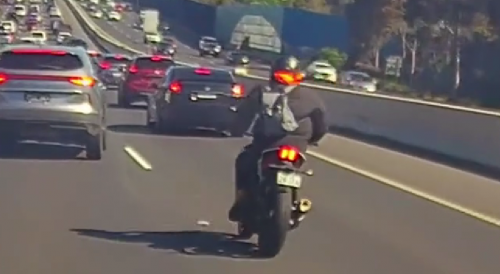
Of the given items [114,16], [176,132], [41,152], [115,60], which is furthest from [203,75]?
[114,16]

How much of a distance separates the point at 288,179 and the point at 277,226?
0.43 meters

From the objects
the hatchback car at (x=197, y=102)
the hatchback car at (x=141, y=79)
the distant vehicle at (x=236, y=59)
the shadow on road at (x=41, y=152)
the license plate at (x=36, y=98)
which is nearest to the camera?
the license plate at (x=36, y=98)

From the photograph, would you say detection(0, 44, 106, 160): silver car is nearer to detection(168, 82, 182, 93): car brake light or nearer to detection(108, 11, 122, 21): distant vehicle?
detection(168, 82, 182, 93): car brake light

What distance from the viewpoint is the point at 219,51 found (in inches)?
4018

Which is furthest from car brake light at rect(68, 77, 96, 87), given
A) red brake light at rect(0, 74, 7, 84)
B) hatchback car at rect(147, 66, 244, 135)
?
hatchback car at rect(147, 66, 244, 135)

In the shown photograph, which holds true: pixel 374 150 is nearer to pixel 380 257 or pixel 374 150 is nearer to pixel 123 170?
pixel 123 170

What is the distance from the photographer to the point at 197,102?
29453 mm

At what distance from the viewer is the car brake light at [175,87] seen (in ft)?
97.1

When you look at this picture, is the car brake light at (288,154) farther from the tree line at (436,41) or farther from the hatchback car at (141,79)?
the tree line at (436,41)

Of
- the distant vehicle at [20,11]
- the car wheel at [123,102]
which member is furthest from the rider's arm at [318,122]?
the distant vehicle at [20,11]

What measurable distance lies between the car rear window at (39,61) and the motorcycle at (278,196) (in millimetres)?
9548

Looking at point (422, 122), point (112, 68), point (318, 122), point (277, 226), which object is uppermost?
point (318, 122)

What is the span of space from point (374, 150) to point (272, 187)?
15.9 metres

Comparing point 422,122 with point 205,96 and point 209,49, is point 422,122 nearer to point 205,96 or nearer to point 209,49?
point 205,96
